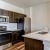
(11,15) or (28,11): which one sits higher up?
(28,11)

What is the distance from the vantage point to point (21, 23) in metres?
5.14

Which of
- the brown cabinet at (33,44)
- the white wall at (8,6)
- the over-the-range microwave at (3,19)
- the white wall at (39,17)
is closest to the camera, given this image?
the brown cabinet at (33,44)

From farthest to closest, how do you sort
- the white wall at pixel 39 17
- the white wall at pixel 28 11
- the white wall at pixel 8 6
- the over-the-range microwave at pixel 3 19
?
1. the white wall at pixel 28 11
2. the white wall at pixel 39 17
3. the white wall at pixel 8 6
4. the over-the-range microwave at pixel 3 19

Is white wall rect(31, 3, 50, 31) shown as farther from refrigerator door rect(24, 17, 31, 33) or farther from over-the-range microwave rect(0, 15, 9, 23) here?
over-the-range microwave rect(0, 15, 9, 23)

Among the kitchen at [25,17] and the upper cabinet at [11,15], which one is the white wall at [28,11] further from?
the upper cabinet at [11,15]

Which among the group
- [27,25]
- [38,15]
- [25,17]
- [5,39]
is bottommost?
[5,39]

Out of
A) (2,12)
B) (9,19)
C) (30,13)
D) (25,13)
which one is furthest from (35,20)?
(2,12)

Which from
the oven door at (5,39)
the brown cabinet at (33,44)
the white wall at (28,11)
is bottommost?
the oven door at (5,39)

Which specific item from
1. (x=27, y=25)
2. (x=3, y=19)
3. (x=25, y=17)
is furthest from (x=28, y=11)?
(x=3, y=19)

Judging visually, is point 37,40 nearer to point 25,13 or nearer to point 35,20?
point 35,20

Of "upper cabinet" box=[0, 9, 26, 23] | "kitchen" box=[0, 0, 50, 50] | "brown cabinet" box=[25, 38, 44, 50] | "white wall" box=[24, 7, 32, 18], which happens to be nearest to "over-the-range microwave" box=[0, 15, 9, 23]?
"kitchen" box=[0, 0, 50, 50]

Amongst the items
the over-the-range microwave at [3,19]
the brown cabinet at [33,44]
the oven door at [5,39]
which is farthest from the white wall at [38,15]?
the brown cabinet at [33,44]

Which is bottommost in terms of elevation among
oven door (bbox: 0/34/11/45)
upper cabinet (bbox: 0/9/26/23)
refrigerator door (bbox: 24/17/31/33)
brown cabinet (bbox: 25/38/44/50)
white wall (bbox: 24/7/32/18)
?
oven door (bbox: 0/34/11/45)

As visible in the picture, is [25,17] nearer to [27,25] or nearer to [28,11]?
[27,25]
